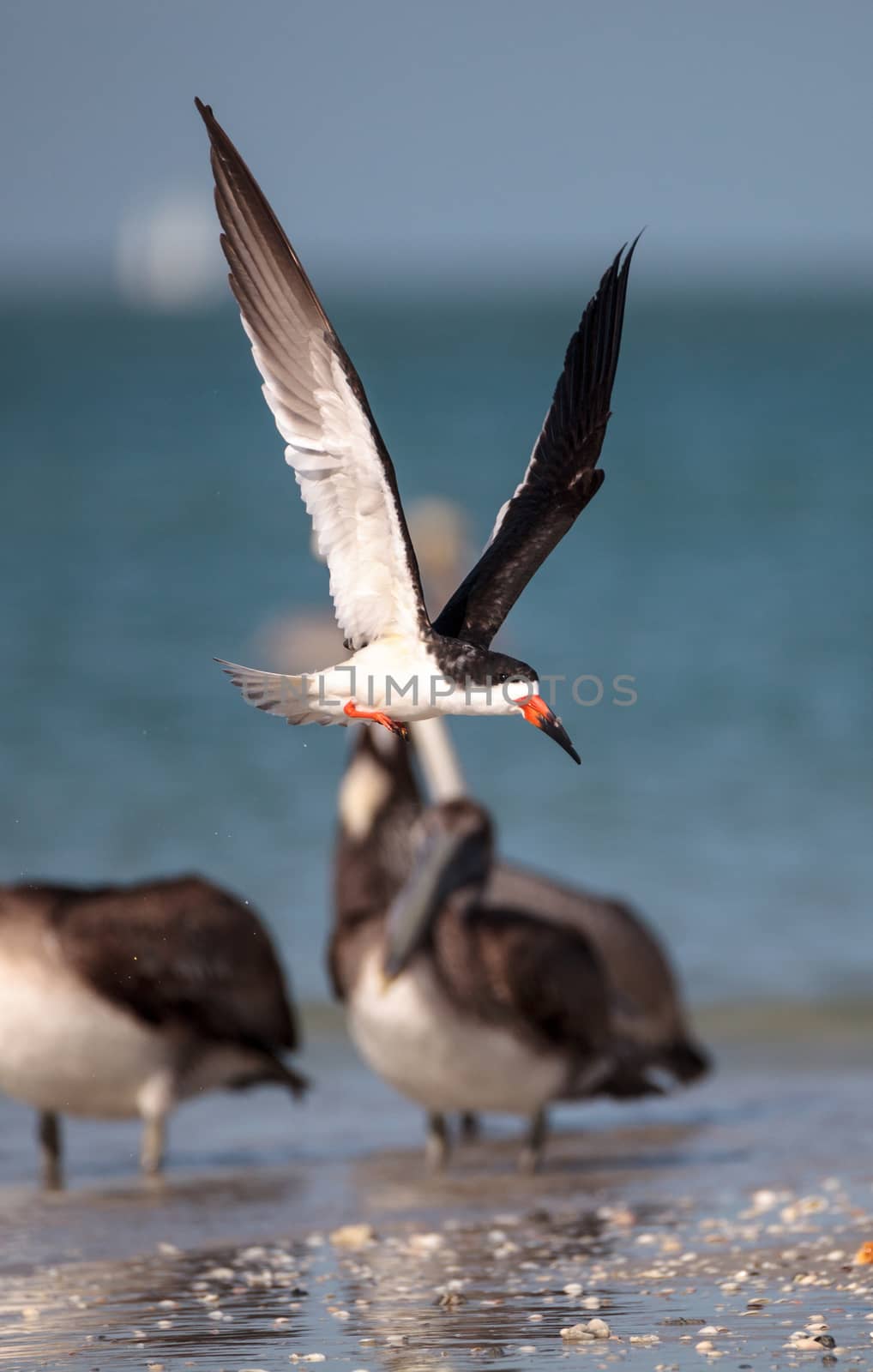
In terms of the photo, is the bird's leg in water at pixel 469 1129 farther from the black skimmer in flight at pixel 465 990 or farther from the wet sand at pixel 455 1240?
the black skimmer in flight at pixel 465 990

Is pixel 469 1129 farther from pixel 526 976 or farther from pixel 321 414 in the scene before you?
pixel 321 414

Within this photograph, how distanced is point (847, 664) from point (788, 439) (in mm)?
19628

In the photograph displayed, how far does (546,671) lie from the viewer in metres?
18.0

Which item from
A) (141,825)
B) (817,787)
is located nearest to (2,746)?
(141,825)

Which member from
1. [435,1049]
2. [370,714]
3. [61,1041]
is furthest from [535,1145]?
[370,714]

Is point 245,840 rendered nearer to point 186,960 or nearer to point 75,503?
point 186,960

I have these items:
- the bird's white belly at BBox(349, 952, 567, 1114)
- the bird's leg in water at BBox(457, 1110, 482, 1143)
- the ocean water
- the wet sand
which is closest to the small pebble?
the wet sand

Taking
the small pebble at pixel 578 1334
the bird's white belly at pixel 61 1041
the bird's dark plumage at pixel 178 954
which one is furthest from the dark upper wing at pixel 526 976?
the small pebble at pixel 578 1334

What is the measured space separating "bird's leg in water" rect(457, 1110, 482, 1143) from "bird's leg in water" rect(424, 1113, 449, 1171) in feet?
2.86

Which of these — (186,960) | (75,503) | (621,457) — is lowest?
(186,960)

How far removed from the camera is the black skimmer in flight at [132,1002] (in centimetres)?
765

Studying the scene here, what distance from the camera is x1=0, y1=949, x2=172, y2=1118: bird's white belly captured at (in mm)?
7613

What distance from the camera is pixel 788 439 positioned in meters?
38.6

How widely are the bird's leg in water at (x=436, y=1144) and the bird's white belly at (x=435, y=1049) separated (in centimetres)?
6
